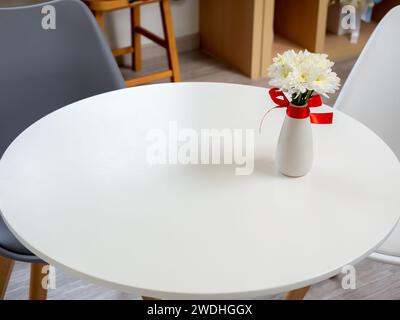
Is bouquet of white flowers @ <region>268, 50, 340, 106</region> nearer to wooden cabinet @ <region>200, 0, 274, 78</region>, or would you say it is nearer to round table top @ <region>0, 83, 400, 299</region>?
round table top @ <region>0, 83, 400, 299</region>

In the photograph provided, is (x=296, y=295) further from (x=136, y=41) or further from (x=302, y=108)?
(x=136, y=41)

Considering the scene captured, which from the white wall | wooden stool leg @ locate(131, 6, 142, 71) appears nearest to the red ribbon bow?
wooden stool leg @ locate(131, 6, 142, 71)

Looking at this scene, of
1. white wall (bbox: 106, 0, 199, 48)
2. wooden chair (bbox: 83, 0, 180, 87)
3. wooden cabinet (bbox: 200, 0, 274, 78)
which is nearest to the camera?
wooden chair (bbox: 83, 0, 180, 87)

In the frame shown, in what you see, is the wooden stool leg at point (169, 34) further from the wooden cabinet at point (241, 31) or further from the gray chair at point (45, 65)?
the gray chair at point (45, 65)

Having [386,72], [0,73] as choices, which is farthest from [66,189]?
[386,72]

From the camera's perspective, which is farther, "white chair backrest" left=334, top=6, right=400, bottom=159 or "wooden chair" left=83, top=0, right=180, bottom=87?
"wooden chair" left=83, top=0, right=180, bottom=87

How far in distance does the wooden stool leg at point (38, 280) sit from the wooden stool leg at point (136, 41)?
1.95 meters

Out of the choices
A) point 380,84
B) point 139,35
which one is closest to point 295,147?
point 380,84

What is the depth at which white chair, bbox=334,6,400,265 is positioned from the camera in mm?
1800

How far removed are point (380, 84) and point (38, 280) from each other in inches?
45.0

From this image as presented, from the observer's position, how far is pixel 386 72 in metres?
1.81

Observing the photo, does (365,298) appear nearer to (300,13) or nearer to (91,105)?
(91,105)

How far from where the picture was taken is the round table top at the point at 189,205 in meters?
1.03

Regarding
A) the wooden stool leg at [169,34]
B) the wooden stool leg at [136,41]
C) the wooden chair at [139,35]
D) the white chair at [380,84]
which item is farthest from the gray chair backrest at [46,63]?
the wooden stool leg at [136,41]
